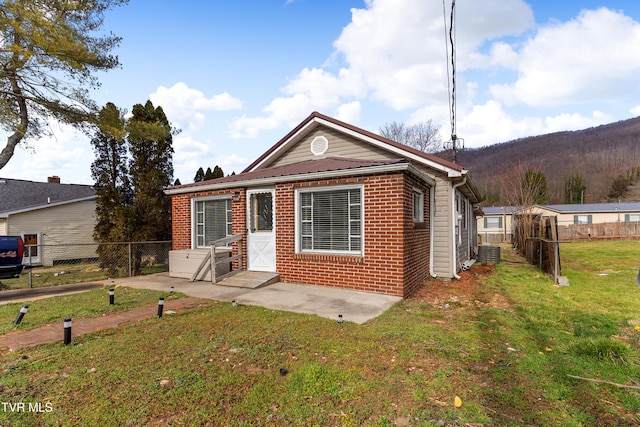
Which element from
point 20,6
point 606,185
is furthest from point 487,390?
point 606,185

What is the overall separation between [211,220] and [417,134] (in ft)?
103

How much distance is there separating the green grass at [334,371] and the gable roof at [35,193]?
17442 mm

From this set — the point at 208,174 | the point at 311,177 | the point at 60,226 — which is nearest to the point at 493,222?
the point at 208,174

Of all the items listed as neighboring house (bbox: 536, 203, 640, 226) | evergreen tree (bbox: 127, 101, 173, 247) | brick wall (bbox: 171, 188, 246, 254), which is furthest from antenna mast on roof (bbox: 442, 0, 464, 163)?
neighboring house (bbox: 536, 203, 640, 226)

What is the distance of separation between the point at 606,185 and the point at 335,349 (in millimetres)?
84980

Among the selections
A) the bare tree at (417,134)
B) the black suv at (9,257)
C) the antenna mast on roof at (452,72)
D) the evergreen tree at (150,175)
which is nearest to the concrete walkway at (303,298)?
the black suv at (9,257)

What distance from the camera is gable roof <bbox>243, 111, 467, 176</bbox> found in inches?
371

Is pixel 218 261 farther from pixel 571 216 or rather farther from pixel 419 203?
pixel 571 216

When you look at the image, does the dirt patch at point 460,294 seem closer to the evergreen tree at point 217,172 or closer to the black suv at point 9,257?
the black suv at point 9,257

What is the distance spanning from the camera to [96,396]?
308 centimetres

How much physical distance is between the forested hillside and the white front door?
46223 mm

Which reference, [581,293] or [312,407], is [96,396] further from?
[581,293]

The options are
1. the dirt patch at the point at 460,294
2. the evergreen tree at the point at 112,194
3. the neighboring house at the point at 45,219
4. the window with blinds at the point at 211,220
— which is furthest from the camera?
the neighboring house at the point at 45,219

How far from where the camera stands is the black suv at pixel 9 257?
7.64 metres
